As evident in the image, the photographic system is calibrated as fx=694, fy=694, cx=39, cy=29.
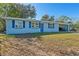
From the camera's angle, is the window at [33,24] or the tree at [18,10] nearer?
the tree at [18,10]

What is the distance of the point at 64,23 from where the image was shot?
15.5 m

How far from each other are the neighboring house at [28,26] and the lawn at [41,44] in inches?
4.5

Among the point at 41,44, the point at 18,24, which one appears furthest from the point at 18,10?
the point at 41,44

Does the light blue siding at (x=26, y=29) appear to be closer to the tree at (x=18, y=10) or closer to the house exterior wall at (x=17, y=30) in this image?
the house exterior wall at (x=17, y=30)

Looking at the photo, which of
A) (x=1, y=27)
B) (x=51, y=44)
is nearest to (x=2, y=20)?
(x=1, y=27)

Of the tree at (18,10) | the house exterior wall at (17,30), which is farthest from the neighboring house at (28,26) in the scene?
the tree at (18,10)

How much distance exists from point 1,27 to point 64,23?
141 centimetres

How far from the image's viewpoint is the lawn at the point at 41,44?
15.5m

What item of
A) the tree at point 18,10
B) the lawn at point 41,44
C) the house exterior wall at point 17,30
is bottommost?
the lawn at point 41,44

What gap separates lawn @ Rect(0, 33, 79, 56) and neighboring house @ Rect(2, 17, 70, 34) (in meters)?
0.11

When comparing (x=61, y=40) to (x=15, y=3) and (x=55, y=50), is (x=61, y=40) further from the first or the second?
(x=15, y=3)

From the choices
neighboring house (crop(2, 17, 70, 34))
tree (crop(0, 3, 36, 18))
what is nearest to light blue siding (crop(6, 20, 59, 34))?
neighboring house (crop(2, 17, 70, 34))

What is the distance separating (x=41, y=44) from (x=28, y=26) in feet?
1.65

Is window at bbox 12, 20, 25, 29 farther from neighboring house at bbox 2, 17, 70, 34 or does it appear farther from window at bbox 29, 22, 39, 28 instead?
window at bbox 29, 22, 39, 28
